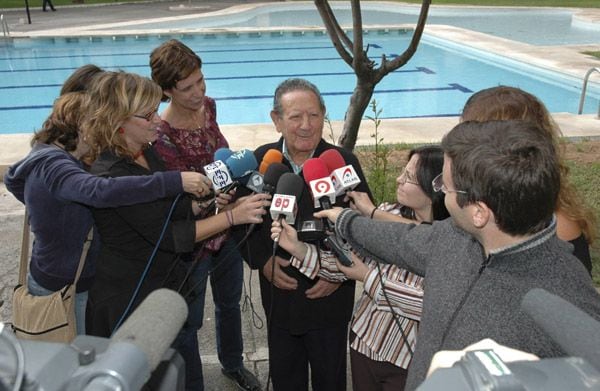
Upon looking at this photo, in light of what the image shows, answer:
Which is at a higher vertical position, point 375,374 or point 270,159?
point 270,159

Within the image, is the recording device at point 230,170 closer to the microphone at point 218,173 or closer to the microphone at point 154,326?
the microphone at point 218,173

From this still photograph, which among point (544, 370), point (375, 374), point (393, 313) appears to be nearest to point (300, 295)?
point (375, 374)

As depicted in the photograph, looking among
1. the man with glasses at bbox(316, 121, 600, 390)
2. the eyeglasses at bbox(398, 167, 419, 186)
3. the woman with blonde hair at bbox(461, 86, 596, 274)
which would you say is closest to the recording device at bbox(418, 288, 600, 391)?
the man with glasses at bbox(316, 121, 600, 390)

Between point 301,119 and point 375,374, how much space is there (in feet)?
3.71

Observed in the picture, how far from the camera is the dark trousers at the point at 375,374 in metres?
2.13

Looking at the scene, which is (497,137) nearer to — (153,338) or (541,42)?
(153,338)

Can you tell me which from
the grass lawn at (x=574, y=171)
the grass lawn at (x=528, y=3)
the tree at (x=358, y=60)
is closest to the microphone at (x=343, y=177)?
the tree at (x=358, y=60)

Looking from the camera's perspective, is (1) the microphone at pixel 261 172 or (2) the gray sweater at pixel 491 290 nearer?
(2) the gray sweater at pixel 491 290

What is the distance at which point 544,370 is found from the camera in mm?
624

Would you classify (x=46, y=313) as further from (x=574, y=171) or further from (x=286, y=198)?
(x=574, y=171)

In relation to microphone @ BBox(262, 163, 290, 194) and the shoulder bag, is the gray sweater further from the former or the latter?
the shoulder bag

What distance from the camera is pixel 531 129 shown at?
4.28ft

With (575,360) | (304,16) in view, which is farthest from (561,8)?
(575,360)

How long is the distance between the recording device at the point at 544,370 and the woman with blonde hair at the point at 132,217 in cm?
155
